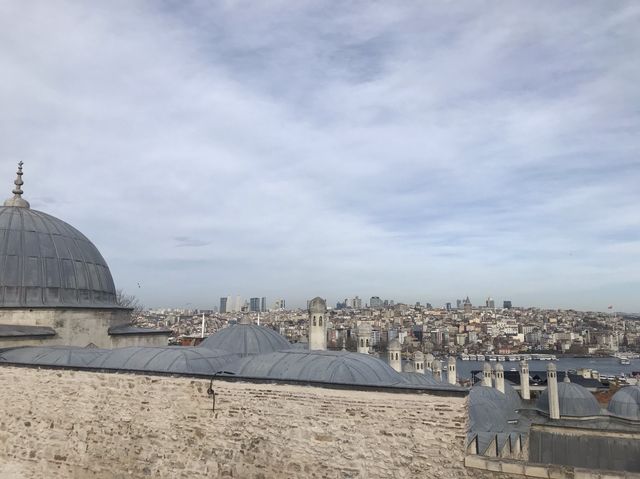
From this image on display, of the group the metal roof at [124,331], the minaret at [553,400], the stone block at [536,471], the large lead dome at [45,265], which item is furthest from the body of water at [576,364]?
the stone block at [536,471]

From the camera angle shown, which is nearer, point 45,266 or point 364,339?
point 45,266

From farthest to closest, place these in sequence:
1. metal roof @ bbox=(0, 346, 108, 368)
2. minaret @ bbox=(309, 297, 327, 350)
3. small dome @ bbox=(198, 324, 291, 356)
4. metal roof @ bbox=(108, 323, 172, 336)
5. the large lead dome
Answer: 1. metal roof @ bbox=(108, 323, 172, 336)
2. the large lead dome
3. small dome @ bbox=(198, 324, 291, 356)
4. minaret @ bbox=(309, 297, 327, 350)
5. metal roof @ bbox=(0, 346, 108, 368)

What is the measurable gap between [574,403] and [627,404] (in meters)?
2.02

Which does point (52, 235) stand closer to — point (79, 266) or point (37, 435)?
point (79, 266)

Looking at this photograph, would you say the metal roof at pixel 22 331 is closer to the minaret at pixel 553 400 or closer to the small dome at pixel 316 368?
the small dome at pixel 316 368

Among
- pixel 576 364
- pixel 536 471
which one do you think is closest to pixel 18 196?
pixel 536 471

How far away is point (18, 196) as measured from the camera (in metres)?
13.9

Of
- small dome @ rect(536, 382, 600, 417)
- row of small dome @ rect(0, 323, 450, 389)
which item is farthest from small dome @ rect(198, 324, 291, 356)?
small dome @ rect(536, 382, 600, 417)

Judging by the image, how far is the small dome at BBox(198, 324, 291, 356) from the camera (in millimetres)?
11375

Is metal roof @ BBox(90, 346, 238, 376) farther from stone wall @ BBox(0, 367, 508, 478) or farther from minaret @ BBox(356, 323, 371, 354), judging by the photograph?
minaret @ BBox(356, 323, 371, 354)

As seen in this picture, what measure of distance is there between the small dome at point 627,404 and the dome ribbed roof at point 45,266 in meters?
20.7

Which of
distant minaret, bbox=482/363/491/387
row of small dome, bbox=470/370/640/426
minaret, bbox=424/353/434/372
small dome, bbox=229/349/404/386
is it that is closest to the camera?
small dome, bbox=229/349/404/386

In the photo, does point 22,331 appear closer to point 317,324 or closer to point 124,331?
point 124,331

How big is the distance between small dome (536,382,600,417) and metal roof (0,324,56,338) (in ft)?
66.7
